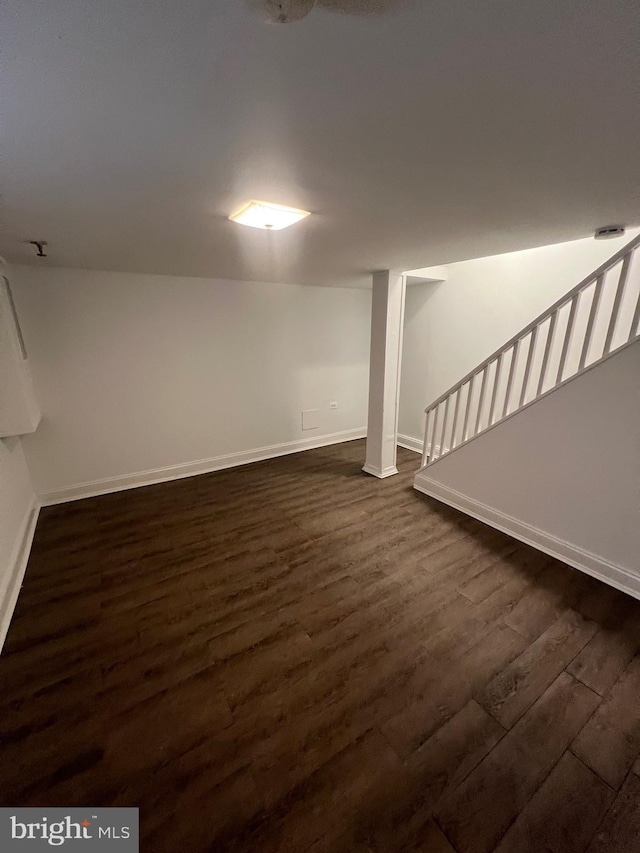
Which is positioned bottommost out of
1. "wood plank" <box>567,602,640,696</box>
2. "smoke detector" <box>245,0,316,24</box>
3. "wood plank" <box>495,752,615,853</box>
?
"wood plank" <box>495,752,615,853</box>

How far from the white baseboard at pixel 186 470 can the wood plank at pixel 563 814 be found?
11.9 ft

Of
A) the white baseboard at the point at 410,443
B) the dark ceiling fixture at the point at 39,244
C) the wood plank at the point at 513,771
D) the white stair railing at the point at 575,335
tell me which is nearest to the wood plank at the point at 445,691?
the wood plank at the point at 513,771

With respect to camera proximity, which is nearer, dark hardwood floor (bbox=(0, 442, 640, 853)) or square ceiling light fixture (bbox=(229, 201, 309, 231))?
dark hardwood floor (bbox=(0, 442, 640, 853))

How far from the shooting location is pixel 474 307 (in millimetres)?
3830

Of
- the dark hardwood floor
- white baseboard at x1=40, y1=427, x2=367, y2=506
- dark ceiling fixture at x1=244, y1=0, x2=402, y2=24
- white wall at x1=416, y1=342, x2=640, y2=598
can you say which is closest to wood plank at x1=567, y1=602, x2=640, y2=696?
the dark hardwood floor

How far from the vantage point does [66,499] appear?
329cm

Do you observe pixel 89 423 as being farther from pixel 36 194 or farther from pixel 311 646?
pixel 311 646

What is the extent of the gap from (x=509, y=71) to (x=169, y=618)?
2698 millimetres

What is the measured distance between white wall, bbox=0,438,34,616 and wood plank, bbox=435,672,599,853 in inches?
95.4

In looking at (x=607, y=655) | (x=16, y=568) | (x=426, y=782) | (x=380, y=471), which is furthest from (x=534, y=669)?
(x=16, y=568)

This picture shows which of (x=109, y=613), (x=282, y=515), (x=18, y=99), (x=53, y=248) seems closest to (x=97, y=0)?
(x=18, y=99)

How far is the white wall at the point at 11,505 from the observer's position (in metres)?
2.11

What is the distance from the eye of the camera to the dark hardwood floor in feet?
3.92

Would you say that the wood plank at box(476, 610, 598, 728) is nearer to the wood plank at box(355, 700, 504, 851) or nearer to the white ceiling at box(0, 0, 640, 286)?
the wood plank at box(355, 700, 504, 851)
